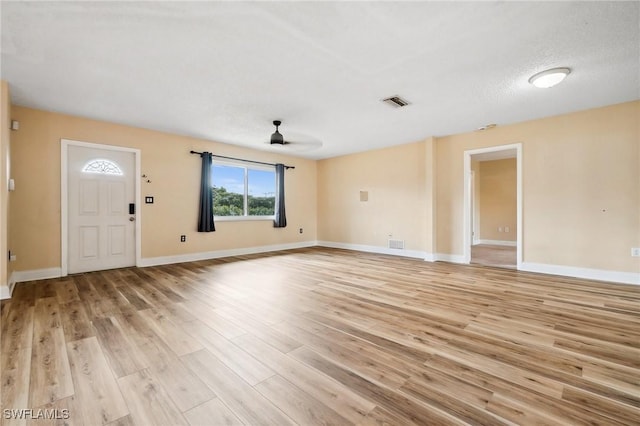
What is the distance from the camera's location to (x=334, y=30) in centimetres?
228

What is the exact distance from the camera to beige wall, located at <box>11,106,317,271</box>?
13.1ft

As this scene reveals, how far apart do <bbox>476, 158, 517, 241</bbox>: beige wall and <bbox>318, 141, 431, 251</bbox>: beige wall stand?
13.1 ft

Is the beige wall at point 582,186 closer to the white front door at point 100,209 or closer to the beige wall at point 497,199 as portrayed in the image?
the beige wall at point 497,199

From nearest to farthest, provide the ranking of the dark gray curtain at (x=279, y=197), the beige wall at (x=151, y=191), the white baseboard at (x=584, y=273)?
1. the white baseboard at (x=584, y=273)
2. the beige wall at (x=151, y=191)
3. the dark gray curtain at (x=279, y=197)

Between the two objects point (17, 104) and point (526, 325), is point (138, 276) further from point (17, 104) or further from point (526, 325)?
point (526, 325)

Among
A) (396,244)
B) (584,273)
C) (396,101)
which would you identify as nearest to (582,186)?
(584,273)

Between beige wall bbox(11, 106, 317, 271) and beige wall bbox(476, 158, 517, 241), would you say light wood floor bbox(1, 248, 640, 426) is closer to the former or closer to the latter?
beige wall bbox(11, 106, 317, 271)

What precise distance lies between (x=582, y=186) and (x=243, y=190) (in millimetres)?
6456

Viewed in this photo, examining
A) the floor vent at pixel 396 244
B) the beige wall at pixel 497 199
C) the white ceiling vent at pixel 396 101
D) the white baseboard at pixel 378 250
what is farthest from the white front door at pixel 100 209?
the beige wall at pixel 497 199

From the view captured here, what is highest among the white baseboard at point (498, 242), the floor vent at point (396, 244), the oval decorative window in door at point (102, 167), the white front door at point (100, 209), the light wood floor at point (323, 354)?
the oval decorative window in door at point (102, 167)

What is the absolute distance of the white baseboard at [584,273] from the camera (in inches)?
151

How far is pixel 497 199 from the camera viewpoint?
843 centimetres

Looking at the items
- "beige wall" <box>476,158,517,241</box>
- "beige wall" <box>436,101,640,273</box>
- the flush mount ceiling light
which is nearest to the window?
"beige wall" <box>436,101,640,273</box>

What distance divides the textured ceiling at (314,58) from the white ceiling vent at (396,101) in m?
0.14
